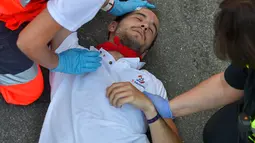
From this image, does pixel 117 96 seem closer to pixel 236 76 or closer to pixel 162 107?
pixel 162 107

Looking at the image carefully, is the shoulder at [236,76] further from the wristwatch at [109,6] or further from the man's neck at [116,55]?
the wristwatch at [109,6]

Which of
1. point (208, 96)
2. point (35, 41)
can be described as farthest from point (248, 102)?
point (35, 41)

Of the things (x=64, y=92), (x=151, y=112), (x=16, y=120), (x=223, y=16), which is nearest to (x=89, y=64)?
(x=64, y=92)

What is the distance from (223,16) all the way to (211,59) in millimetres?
1243

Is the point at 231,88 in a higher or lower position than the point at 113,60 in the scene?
higher

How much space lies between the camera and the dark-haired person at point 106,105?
1.74 metres

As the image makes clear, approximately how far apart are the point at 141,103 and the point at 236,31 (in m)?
0.75

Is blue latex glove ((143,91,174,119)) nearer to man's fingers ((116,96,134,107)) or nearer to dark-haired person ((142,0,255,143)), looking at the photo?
dark-haired person ((142,0,255,143))

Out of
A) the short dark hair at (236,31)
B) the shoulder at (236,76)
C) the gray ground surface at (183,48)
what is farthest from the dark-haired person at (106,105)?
the short dark hair at (236,31)

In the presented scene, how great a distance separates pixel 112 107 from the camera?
181 centimetres

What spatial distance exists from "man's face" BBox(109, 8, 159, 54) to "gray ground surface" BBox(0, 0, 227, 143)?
17 cm

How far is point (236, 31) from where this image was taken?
111 cm

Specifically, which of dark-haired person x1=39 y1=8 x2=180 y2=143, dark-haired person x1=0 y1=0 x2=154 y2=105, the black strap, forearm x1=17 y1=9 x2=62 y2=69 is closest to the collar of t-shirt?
dark-haired person x1=39 y1=8 x2=180 y2=143

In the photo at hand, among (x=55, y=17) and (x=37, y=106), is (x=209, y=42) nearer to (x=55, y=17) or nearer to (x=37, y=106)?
(x=37, y=106)
